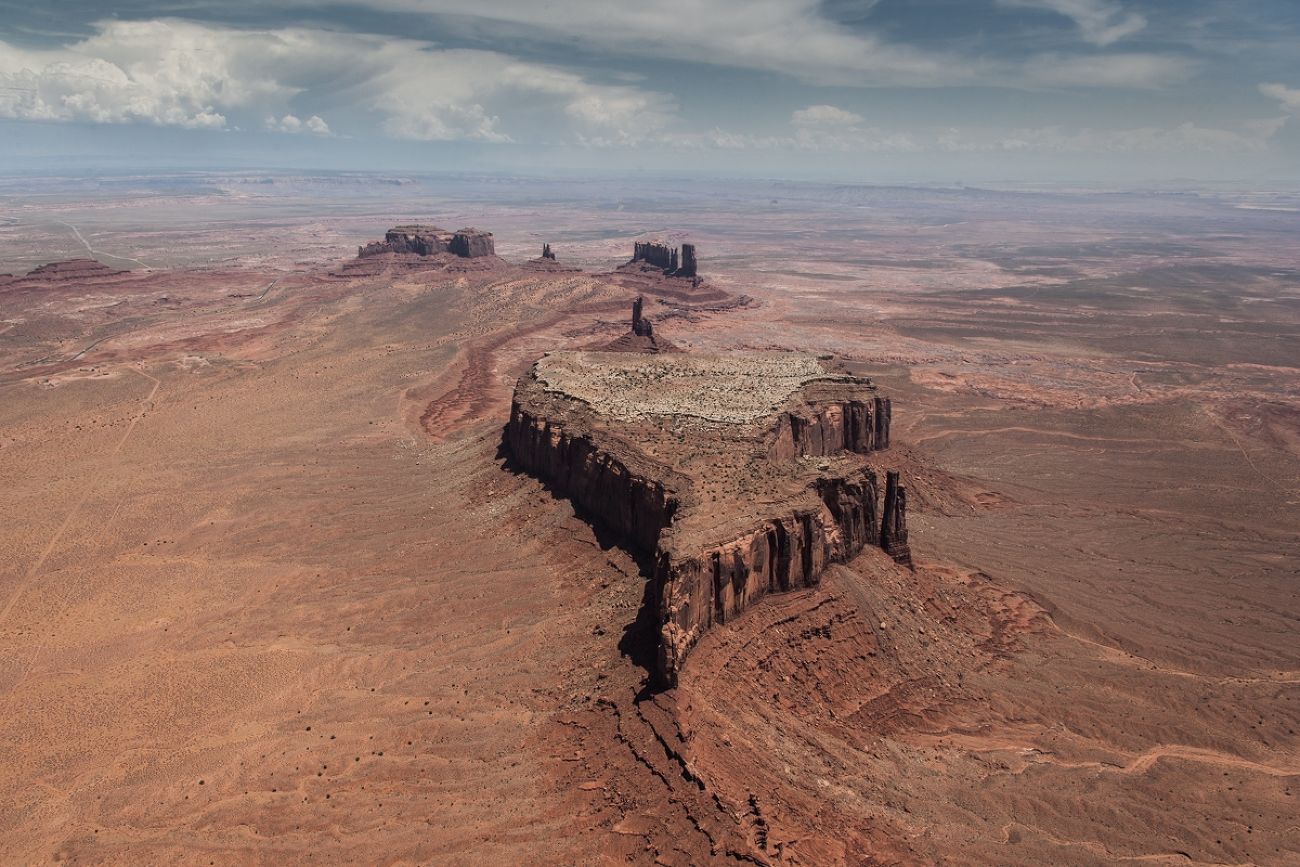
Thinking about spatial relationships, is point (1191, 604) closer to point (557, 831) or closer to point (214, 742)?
point (557, 831)

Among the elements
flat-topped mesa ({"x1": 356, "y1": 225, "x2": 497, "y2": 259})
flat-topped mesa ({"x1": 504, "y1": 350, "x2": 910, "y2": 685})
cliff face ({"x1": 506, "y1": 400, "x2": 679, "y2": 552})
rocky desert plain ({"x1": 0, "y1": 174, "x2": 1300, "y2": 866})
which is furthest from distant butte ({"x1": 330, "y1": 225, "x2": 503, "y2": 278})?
cliff face ({"x1": 506, "y1": 400, "x2": 679, "y2": 552})

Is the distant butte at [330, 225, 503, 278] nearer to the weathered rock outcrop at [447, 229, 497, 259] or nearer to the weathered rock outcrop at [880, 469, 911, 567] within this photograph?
the weathered rock outcrop at [447, 229, 497, 259]

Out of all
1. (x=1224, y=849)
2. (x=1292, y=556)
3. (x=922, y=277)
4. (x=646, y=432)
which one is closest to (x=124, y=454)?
(x=646, y=432)

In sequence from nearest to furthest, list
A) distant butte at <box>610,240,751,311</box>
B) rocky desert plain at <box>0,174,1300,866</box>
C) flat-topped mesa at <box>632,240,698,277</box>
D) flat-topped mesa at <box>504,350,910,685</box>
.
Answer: rocky desert plain at <box>0,174,1300,866</box>, flat-topped mesa at <box>504,350,910,685</box>, distant butte at <box>610,240,751,311</box>, flat-topped mesa at <box>632,240,698,277</box>

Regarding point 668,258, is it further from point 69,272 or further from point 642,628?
point 642,628

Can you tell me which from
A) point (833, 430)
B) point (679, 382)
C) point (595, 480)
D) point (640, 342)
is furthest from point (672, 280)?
point (595, 480)

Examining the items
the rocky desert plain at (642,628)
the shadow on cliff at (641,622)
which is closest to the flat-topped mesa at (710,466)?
the rocky desert plain at (642,628)
